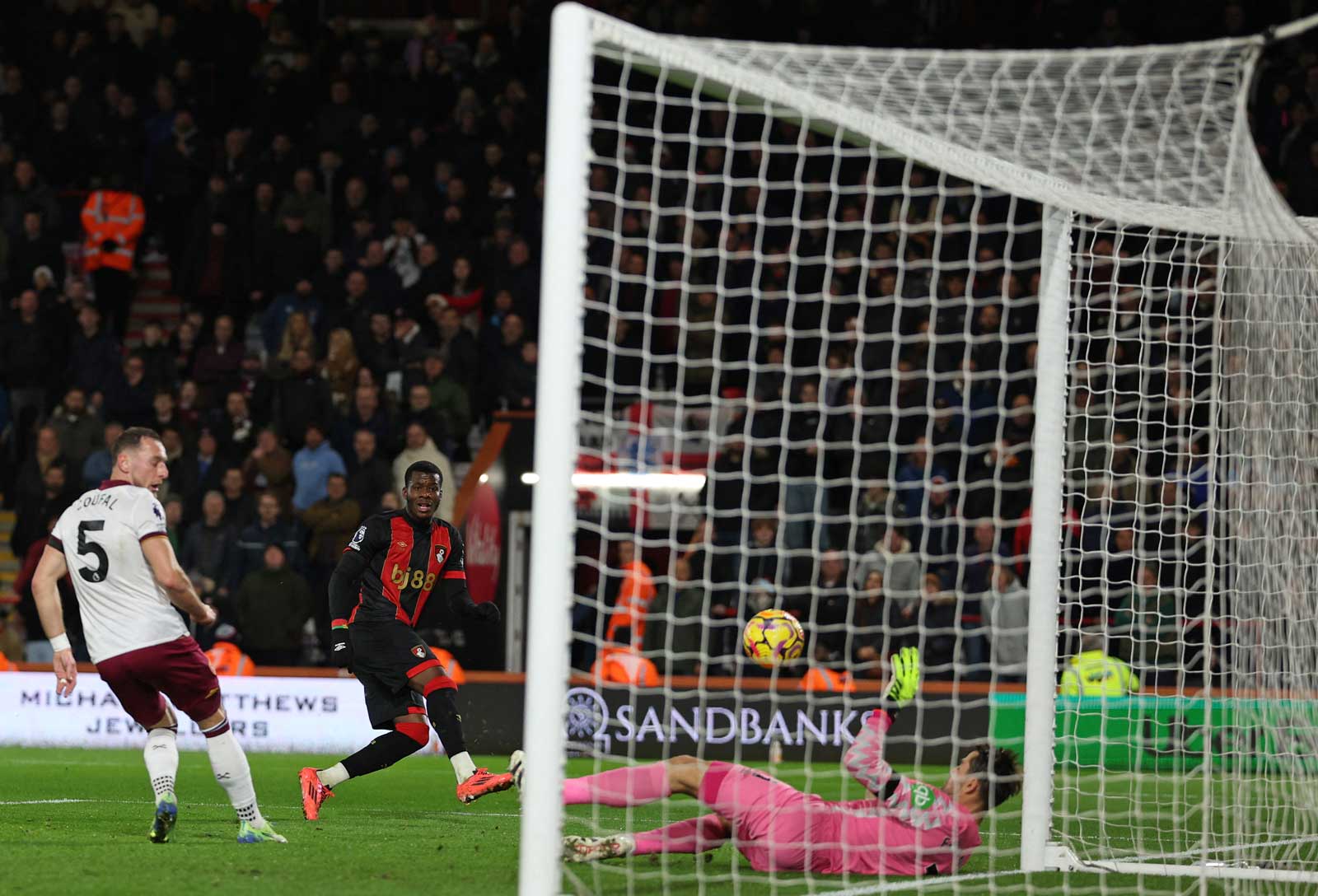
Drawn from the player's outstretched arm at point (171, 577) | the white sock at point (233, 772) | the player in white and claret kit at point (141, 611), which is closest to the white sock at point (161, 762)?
the player in white and claret kit at point (141, 611)

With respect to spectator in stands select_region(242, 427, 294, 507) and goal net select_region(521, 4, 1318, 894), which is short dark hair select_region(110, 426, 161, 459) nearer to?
goal net select_region(521, 4, 1318, 894)

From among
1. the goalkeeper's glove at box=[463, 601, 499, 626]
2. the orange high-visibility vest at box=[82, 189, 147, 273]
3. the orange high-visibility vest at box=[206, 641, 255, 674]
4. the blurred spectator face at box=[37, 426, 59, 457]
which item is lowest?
the orange high-visibility vest at box=[206, 641, 255, 674]

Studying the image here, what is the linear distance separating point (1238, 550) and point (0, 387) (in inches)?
515

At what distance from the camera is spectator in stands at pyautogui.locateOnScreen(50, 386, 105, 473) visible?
50.6 ft

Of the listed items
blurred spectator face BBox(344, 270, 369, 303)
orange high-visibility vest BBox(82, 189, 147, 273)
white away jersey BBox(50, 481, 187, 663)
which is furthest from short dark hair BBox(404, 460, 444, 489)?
orange high-visibility vest BBox(82, 189, 147, 273)

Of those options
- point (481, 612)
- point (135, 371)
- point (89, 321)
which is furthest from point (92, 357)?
point (481, 612)

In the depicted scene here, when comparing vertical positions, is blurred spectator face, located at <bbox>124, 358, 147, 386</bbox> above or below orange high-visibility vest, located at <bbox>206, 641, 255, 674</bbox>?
above

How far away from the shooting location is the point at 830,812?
647 cm

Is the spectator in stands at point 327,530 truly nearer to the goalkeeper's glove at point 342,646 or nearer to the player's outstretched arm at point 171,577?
the goalkeeper's glove at point 342,646

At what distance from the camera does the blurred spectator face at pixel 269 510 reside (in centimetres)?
1475

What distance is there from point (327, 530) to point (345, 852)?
8.24m

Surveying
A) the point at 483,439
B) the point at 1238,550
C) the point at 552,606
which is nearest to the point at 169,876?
the point at 552,606

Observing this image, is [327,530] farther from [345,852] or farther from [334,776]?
[345,852]

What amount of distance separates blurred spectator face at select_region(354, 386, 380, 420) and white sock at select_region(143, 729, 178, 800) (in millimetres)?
8522
